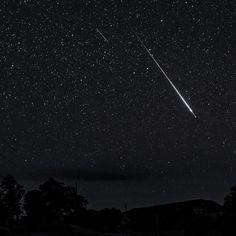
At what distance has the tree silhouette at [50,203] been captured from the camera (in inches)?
2110

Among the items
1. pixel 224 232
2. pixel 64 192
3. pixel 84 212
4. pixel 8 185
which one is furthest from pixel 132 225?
pixel 224 232

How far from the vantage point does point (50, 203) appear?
54.6 metres

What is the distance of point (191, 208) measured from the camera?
68.4m

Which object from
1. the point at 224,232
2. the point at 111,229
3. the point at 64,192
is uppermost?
the point at 64,192

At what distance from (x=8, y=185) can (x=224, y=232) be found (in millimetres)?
32219

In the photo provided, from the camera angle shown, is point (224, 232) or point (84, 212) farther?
point (84, 212)

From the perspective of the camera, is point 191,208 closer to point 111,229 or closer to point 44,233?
point 111,229

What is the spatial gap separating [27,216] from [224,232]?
27.9 meters

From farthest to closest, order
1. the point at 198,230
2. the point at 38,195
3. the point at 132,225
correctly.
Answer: the point at 132,225 < the point at 38,195 < the point at 198,230

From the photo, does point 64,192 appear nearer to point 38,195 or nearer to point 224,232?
point 38,195

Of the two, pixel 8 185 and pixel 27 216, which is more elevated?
pixel 8 185

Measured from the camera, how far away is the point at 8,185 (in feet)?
190

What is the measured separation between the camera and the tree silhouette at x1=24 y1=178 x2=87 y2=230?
53.6m

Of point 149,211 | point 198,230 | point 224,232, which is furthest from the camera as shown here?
point 149,211
